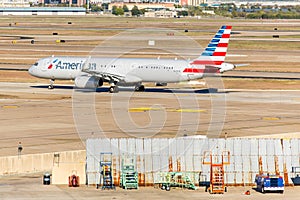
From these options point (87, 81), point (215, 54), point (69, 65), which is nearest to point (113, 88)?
point (87, 81)

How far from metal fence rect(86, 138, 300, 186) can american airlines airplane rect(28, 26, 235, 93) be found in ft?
181

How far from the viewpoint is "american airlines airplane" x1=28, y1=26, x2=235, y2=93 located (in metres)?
122

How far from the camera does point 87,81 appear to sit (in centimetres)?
12456

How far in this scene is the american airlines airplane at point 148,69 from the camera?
122 metres

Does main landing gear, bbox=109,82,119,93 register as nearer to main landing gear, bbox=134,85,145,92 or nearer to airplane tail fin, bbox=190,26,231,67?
main landing gear, bbox=134,85,145,92

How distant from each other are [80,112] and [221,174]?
42.2 m

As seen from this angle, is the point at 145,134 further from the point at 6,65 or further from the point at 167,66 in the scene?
the point at 6,65

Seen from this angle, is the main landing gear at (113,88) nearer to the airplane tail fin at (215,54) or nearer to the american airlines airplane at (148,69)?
the american airlines airplane at (148,69)

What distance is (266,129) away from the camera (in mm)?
89875

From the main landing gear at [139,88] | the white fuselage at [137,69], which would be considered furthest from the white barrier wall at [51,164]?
the main landing gear at [139,88]

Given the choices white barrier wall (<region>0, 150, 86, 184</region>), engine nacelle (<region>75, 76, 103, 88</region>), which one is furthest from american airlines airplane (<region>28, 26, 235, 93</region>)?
white barrier wall (<region>0, 150, 86, 184</region>)

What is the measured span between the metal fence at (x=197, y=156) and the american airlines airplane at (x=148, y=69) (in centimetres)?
5527

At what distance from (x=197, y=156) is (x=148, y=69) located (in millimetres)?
58494

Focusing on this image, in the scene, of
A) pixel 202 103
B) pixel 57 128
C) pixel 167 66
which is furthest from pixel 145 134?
pixel 167 66
